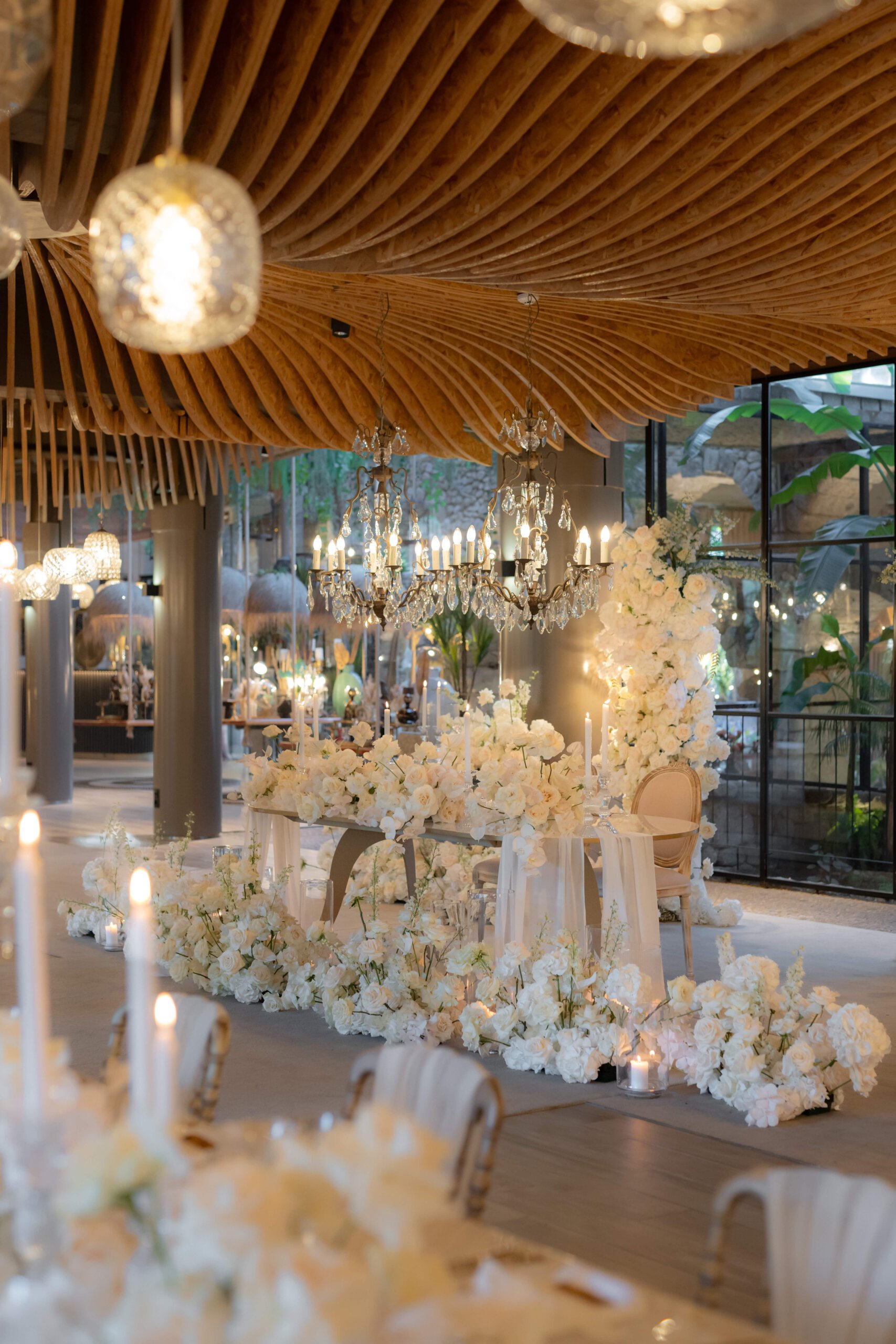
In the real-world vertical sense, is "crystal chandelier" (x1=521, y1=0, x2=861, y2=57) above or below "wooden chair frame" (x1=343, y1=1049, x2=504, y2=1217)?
above

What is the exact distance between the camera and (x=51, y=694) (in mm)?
17031

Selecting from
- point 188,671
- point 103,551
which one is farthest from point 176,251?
point 188,671

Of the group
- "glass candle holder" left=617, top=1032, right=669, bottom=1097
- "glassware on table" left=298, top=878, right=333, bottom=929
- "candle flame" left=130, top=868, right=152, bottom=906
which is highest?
"candle flame" left=130, top=868, right=152, bottom=906

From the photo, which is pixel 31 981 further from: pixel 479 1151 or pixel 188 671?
pixel 188 671

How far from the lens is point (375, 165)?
471 centimetres

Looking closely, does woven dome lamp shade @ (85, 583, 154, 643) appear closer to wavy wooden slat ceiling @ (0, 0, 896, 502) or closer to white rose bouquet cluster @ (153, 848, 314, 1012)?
wavy wooden slat ceiling @ (0, 0, 896, 502)

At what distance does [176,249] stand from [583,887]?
4.80 metres

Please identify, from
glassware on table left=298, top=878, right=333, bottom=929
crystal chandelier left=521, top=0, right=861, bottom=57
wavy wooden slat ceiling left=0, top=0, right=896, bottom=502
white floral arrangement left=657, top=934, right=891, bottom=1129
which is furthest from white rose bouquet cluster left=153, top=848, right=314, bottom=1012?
crystal chandelier left=521, top=0, right=861, bottom=57

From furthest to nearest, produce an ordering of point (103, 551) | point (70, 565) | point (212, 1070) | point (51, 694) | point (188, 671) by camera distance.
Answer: point (51, 694), point (188, 671), point (103, 551), point (70, 565), point (212, 1070)

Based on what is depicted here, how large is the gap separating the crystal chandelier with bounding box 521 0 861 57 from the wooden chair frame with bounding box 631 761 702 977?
18.8 feet

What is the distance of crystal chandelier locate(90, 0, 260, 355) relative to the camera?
2.29 metres

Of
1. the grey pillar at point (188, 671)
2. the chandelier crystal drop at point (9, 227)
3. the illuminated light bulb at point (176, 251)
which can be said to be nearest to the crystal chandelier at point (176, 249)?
the illuminated light bulb at point (176, 251)

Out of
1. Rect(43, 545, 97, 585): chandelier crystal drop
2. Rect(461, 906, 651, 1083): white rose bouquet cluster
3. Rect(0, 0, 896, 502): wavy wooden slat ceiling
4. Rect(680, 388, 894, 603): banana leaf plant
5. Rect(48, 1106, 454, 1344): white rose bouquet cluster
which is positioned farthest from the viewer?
Rect(43, 545, 97, 585): chandelier crystal drop

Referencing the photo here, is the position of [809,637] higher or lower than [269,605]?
lower
